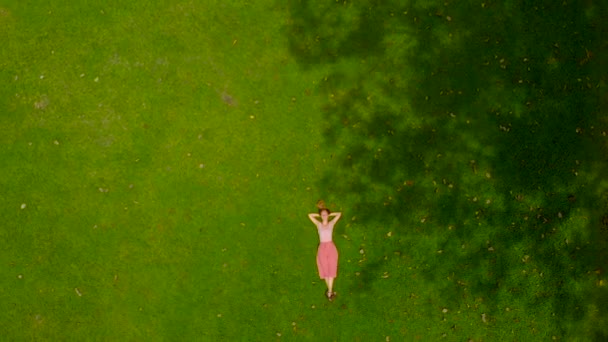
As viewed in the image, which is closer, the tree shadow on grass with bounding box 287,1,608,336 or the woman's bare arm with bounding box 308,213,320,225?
the woman's bare arm with bounding box 308,213,320,225

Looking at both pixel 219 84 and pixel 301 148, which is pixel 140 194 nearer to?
pixel 219 84

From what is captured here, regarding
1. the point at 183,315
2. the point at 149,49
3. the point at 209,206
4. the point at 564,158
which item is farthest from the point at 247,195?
the point at 564,158

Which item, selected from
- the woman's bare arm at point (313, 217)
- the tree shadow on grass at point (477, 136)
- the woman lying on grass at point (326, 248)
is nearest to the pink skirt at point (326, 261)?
the woman lying on grass at point (326, 248)

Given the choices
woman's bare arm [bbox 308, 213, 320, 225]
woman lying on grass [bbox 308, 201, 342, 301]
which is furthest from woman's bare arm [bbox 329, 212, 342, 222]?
woman's bare arm [bbox 308, 213, 320, 225]

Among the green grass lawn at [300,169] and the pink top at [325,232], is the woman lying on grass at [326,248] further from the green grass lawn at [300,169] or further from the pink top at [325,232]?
the green grass lawn at [300,169]

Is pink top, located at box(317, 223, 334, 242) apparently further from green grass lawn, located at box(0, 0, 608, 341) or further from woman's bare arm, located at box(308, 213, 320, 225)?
green grass lawn, located at box(0, 0, 608, 341)

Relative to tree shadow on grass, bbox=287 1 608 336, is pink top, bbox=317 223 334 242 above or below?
below

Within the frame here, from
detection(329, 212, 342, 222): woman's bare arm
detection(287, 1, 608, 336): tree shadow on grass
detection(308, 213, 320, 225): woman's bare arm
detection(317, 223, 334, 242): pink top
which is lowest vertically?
detection(317, 223, 334, 242): pink top
